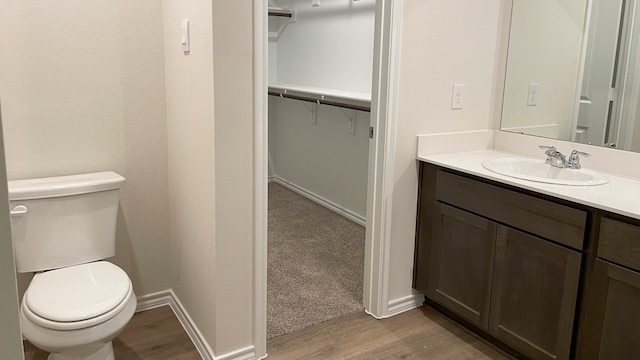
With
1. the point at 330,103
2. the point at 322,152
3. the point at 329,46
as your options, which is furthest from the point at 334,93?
the point at 322,152

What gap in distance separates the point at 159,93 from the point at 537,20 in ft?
6.14

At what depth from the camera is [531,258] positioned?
6.77ft

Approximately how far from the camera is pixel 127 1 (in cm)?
230

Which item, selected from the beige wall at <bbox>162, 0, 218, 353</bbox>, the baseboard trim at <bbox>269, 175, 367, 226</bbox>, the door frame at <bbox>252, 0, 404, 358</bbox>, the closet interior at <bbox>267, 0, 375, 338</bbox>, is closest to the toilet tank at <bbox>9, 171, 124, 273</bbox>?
the beige wall at <bbox>162, 0, 218, 353</bbox>

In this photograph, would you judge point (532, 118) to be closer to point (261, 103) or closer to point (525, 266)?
point (525, 266)

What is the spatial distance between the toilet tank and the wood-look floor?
0.44 m

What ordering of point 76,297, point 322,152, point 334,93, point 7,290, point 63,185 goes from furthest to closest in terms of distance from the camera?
point 322,152 → point 334,93 → point 63,185 → point 76,297 → point 7,290

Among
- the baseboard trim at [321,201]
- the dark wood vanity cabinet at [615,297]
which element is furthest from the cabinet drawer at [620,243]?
the baseboard trim at [321,201]

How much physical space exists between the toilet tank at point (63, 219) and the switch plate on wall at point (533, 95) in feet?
6.57

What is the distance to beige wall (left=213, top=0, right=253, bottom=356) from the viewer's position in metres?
1.90

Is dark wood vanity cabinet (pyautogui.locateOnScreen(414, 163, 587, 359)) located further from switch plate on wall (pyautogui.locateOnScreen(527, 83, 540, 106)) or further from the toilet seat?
Answer: the toilet seat

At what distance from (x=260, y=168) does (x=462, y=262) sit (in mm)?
1053

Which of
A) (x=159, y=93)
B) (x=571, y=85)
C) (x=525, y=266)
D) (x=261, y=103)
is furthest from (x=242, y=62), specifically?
(x=571, y=85)

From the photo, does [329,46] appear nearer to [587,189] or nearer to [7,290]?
[587,189]
